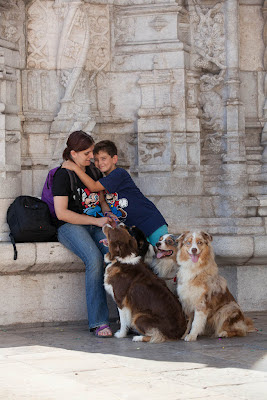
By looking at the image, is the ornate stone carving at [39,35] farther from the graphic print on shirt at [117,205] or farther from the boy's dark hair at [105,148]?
the graphic print on shirt at [117,205]

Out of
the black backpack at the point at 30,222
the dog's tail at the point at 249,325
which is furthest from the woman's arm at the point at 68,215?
the dog's tail at the point at 249,325

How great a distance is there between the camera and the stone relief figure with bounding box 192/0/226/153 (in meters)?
9.46

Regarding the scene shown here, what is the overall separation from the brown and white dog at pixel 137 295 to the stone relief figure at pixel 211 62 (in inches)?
107

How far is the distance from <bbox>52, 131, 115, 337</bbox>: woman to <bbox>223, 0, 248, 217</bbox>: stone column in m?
2.18

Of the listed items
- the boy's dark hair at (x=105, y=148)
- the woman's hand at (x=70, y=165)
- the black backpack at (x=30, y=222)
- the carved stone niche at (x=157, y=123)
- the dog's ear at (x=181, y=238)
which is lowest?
the dog's ear at (x=181, y=238)

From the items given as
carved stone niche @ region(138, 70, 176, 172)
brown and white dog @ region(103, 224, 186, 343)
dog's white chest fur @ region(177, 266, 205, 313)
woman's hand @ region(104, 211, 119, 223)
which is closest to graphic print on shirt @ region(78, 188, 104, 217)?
woman's hand @ region(104, 211, 119, 223)

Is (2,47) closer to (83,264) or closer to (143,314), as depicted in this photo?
(83,264)

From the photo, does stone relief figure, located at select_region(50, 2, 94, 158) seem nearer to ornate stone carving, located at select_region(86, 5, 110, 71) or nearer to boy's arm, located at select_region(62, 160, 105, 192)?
ornate stone carving, located at select_region(86, 5, 110, 71)

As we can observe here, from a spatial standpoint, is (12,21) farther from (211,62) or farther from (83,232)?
(83,232)

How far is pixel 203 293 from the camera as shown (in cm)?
712

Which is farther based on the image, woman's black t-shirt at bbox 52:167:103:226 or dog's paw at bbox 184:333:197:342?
woman's black t-shirt at bbox 52:167:103:226

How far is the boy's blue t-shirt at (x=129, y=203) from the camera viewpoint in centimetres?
777

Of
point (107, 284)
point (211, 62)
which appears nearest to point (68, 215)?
point (107, 284)

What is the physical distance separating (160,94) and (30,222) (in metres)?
2.54
